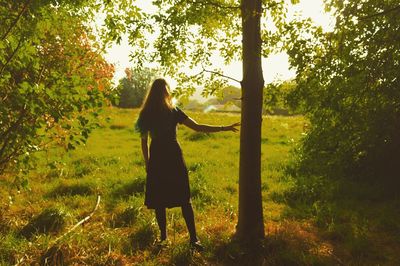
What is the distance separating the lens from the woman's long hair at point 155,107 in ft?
20.5

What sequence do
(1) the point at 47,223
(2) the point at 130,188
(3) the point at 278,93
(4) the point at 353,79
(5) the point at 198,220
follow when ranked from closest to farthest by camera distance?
1. (4) the point at 353,79
2. (3) the point at 278,93
3. (1) the point at 47,223
4. (5) the point at 198,220
5. (2) the point at 130,188

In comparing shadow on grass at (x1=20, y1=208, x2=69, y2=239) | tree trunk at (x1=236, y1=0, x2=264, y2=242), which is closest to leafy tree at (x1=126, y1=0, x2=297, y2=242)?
tree trunk at (x1=236, y1=0, x2=264, y2=242)

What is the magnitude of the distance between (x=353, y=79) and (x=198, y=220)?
13.0 ft

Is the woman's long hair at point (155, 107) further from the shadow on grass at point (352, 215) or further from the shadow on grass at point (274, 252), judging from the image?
the shadow on grass at point (352, 215)

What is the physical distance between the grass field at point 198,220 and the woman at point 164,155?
2.42ft

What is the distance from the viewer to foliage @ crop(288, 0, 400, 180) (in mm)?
6012

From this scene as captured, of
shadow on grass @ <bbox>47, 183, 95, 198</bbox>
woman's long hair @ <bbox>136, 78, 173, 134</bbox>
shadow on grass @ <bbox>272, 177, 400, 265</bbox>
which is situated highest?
woman's long hair @ <bbox>136, 78, 173, 134</bbox>

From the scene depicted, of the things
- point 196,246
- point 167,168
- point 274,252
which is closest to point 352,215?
point 274,252

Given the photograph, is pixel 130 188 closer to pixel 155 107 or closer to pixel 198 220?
pixel 198 220

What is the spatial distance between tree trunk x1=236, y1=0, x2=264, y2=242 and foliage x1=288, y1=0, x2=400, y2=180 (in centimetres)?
73

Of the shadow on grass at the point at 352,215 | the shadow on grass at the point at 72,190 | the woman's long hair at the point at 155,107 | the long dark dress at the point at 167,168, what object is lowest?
the shadow on grass at the point at 352,215

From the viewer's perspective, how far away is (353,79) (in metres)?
6.02

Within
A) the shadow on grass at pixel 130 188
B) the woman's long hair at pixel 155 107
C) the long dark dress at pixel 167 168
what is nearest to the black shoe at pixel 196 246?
the long dark dress at pixel 167 168

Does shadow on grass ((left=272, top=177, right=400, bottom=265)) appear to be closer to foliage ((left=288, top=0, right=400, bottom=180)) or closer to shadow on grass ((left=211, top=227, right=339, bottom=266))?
shadow on grass ((left=211, top=227, right=339, bottom=266))
